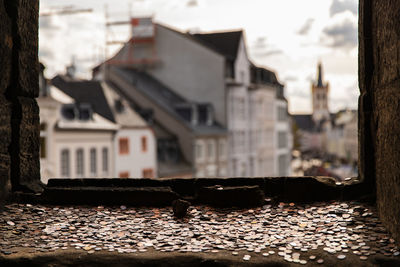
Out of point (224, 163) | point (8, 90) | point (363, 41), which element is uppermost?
point (363, 41)

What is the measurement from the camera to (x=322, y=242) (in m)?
4.24

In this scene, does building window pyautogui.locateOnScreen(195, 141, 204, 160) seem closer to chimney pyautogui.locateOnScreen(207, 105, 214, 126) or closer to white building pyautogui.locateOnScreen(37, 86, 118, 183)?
chimney pyautogui.locateOnScreen(207, 105, 214, 126)

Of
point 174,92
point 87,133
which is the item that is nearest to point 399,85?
point 87,133

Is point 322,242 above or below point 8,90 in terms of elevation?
below

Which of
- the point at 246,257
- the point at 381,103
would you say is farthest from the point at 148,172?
the point at 246,257

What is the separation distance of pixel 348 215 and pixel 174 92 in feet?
110

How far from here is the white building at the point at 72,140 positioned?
25.2 m

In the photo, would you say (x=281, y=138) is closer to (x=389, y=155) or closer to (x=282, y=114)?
(x=282, y=114)

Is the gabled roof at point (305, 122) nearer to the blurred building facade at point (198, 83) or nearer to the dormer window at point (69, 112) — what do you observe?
the blurred building facade at point (198, 83)

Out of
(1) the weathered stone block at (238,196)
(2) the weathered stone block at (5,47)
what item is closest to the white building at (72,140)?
(2) the weathered stone block at (5,47)

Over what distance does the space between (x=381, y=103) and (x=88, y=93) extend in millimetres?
27695

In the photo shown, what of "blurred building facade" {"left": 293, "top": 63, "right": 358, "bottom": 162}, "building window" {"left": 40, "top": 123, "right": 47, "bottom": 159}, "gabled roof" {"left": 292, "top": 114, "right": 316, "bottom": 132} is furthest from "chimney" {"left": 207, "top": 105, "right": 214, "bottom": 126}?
"gabled roof" {"left": 292, "top": 114, "right": 316, "bottom": 132}

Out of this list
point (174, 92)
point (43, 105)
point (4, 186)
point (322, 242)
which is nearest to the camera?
point (322, 242)

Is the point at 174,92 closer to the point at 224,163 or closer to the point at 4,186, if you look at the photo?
the point at 224,163
